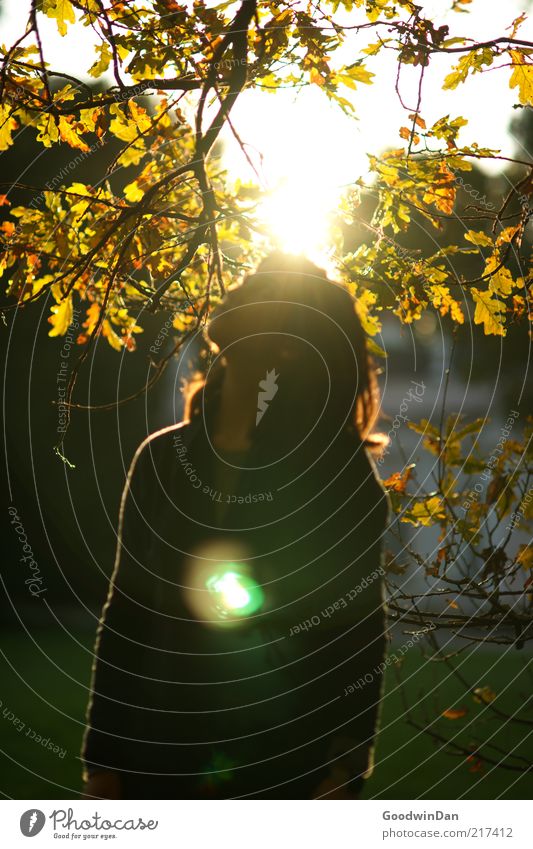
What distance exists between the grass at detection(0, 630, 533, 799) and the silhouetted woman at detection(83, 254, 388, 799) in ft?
3.75

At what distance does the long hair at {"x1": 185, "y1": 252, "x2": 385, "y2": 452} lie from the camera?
2699 mm

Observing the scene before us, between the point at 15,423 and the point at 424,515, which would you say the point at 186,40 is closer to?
the point at 424,515

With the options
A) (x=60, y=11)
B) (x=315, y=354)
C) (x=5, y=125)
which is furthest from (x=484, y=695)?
(x=60, y=11)

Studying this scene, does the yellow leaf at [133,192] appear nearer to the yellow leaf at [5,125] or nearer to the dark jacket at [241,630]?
the yellow leaf at [5,125]

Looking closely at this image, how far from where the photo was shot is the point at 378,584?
2.56 meters

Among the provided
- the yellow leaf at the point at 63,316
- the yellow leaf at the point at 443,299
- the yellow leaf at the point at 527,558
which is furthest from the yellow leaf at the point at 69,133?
the yellow leaf at the point at 527,558

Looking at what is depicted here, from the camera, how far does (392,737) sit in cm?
895

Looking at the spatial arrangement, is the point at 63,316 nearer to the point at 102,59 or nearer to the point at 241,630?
the point at 102,59

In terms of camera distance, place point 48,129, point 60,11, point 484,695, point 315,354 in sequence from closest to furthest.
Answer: point 315,354 → point 60,11 → point 48,129 → point 484,695

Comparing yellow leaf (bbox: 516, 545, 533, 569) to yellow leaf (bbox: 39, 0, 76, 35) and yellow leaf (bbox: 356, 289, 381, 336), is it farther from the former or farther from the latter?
yellow leaf (bbox: 39, 0, 76, 35)

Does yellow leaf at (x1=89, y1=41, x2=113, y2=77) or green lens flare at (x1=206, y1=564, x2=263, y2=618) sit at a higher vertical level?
yellow leaf at (x1=89, y1=41, x2=113, y2=77)

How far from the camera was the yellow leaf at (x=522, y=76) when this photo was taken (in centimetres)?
292

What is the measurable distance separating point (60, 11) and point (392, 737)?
26.8ft

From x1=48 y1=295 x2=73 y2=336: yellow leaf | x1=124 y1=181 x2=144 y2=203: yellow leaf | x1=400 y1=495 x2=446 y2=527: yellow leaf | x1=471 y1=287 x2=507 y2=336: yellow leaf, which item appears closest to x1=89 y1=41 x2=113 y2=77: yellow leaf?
x1=124 y1=181 x2=144 y2=203: yellow leaf
